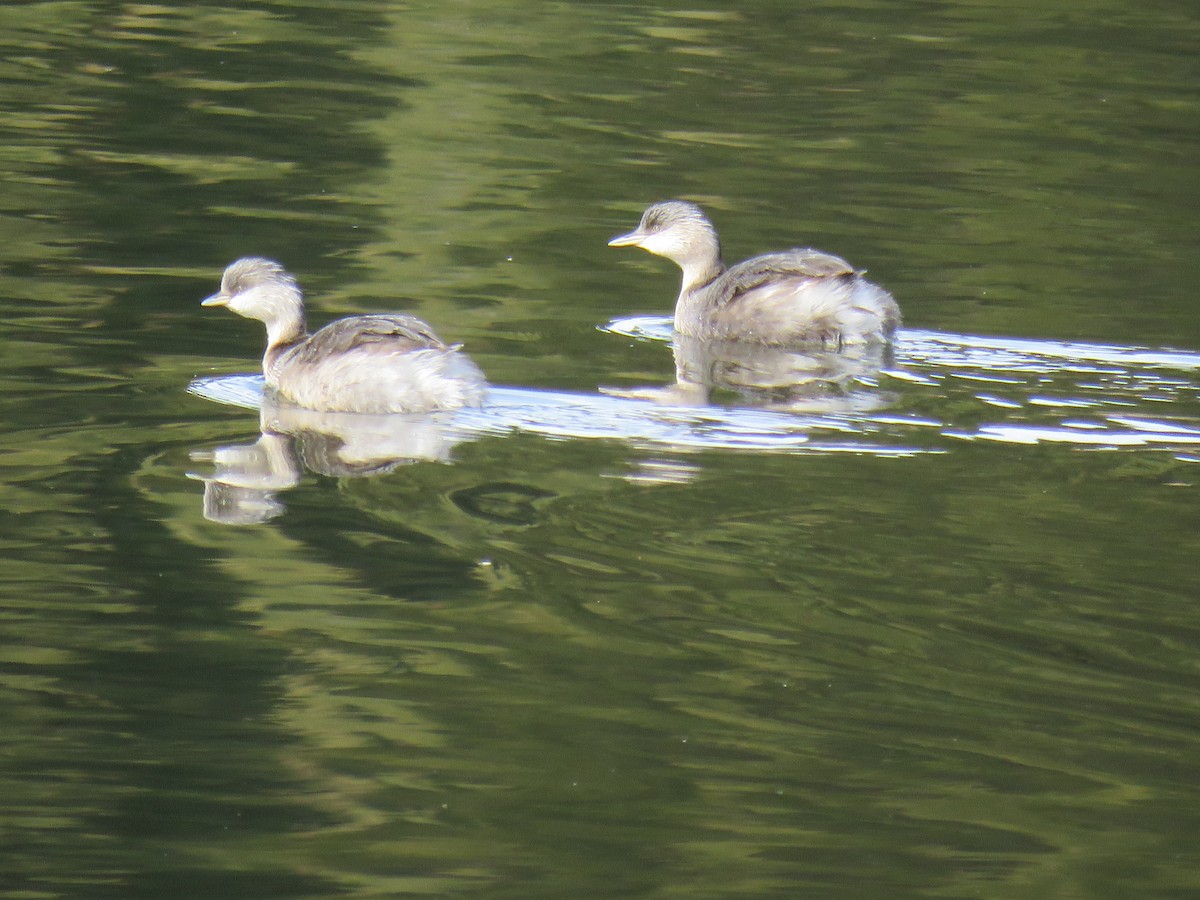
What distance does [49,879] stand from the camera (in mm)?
4848

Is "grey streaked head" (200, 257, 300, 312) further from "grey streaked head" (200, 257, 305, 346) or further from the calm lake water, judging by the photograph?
the calm lake water

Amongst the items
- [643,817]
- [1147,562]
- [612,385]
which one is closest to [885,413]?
[612,385]

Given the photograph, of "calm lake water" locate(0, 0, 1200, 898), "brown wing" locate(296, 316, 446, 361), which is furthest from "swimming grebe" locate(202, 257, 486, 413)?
"calm lake water" locate(0, 0, 1200, 898)

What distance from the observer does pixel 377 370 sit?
8914mm

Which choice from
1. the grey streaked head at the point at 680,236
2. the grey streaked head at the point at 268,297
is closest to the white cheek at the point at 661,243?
the grey streaked head at the point at 680,236

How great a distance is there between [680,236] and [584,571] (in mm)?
5498

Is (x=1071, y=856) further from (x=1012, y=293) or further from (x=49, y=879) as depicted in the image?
(x=1012, y=293)

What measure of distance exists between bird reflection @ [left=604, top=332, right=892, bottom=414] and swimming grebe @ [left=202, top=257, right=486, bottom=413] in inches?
31.4

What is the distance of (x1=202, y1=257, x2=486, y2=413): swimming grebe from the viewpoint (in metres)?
8.83

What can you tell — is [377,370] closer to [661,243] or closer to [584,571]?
[584,571]

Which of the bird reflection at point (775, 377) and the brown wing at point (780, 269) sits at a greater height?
the brown wing at point (780, 269)

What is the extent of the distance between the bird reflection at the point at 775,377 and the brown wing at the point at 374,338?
34.9 inches

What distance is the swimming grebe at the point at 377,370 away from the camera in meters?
8.83

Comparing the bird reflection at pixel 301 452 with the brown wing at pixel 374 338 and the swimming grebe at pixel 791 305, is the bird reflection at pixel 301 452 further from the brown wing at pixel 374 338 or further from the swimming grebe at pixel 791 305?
the swimming grebe at pixel 791 305
